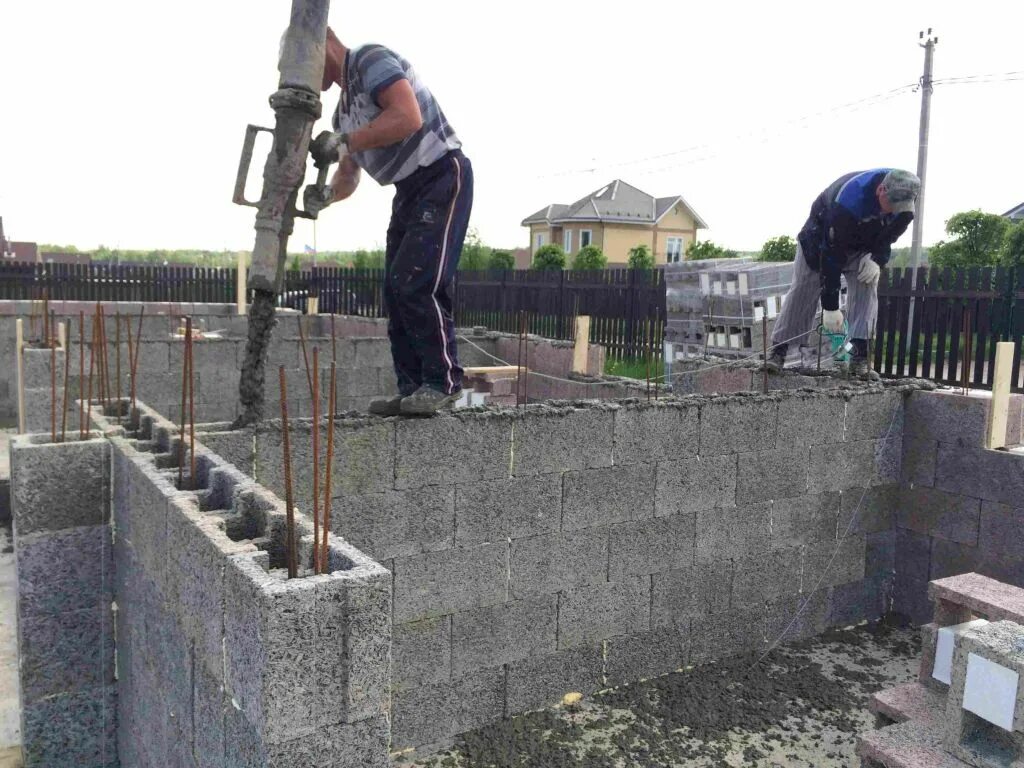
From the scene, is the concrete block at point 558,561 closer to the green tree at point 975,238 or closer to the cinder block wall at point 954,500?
the cinder block wall at point 954,500

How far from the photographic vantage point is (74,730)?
3.83 meters

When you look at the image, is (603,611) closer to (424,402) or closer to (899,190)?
(424,402)

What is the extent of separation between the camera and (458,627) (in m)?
4.36

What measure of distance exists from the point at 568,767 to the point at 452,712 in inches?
25.9

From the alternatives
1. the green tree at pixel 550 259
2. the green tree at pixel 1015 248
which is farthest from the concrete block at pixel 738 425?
the green tree at pixel 550 259

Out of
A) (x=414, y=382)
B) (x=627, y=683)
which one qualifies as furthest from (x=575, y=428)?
(x=627, y=683)

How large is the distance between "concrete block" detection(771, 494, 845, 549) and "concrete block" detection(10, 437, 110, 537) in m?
3.86

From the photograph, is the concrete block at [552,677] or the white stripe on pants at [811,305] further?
the white stripe on pants at [811,305]

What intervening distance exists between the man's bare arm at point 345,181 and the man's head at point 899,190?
3.61 metres

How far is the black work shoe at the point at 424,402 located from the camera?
162 inches

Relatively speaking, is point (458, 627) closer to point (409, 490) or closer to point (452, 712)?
point (452, 712)

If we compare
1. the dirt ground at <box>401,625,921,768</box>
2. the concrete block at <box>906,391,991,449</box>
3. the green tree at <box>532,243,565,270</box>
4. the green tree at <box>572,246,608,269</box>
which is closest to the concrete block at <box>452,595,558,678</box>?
the dirt ground at <box>401,625,921,768</box>

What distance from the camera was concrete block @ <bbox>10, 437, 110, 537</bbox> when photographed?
3580mm

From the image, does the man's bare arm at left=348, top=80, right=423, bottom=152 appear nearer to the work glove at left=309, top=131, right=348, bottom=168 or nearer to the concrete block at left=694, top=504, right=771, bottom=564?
the work glove at left=309, top=131, right=348, bottom=168
